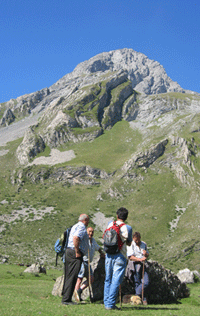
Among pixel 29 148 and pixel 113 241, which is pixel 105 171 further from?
pixel 113 241

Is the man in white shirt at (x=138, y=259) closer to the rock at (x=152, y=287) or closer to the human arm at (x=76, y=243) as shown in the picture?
the rock at (x=152, y=287)

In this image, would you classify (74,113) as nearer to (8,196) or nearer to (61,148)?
(61,148)

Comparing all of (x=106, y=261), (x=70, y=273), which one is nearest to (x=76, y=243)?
(x=70, y=273)

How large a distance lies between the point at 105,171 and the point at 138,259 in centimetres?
9125

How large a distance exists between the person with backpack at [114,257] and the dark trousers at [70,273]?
1308 mm

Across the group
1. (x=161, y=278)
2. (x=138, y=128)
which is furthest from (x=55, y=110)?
(x=161, y=278)

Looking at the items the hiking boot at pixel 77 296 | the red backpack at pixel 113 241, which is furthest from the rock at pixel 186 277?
the red backpack at pixel 113 241

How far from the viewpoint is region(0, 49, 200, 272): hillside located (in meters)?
63.3

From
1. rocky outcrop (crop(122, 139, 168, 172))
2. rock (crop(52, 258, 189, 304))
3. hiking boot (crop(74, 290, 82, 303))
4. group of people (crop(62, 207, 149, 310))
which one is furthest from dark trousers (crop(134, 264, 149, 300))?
rocky outcrop (crop(122, 139, 168, 172))

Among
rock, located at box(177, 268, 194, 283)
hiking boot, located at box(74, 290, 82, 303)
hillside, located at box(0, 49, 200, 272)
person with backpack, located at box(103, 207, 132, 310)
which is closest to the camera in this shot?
person with backpack, located at box(103, 207, 132, 310)

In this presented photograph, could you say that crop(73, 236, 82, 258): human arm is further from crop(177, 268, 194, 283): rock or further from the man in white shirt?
crop(177, 268, 194, 283): rock

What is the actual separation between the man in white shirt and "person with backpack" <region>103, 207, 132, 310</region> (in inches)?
87.7

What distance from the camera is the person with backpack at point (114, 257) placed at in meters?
9.73

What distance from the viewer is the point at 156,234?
67250mm
